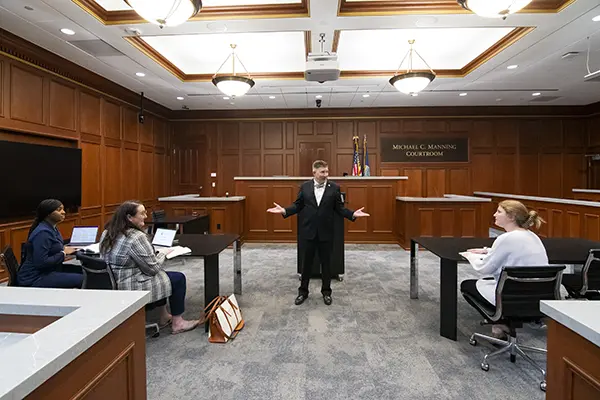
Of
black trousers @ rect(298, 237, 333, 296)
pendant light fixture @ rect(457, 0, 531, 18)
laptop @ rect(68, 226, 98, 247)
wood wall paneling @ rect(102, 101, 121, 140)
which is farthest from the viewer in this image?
wood wall paneling @ rect(102, 101, 121, 140)

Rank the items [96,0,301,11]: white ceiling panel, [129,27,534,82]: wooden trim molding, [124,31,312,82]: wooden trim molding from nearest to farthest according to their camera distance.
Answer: [96,0,301,11]: white ceiling panel, [129,27,534,82]: wooden trim molding, [124,31,312,82]: wooden trim molding

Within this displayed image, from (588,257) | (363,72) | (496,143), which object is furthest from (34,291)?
(496,143)

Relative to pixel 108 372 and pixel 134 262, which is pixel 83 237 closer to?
pixel 134 262

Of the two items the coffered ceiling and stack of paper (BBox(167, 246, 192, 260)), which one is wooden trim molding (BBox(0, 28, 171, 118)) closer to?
the coffered ceiling

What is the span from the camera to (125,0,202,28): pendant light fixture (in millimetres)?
2730

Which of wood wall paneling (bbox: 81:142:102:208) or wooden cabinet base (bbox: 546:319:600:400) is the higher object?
wood wall paneling (bbox: 81:142:102:208)

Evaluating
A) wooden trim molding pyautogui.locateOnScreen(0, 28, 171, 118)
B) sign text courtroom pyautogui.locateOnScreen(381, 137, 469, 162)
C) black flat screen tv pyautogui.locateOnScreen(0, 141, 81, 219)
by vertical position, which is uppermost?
wooden trim molding pyautogui.locateOnScreen(0, 28, 171, 118)

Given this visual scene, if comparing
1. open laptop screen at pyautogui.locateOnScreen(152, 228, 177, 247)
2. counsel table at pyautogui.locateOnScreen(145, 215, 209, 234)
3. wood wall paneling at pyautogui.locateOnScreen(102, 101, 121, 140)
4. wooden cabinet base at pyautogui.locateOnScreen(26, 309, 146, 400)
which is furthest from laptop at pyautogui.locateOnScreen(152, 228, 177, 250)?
wood wall paneling at pyautogui.locateOnScreen(102, 101, 121, 140)

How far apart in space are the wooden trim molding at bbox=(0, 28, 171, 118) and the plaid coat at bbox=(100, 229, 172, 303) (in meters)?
3.98

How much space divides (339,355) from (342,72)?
5452 millimetres

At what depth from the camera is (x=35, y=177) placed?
5281 mm

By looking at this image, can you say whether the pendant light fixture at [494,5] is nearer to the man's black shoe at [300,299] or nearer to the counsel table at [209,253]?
the counsel table at [209,253]

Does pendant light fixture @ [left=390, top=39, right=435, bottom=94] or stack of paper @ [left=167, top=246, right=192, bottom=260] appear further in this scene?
pendant light fixture @ [left=390, top=39, right=435, bottom=94]

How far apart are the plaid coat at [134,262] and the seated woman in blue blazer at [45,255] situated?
61 centimetres
